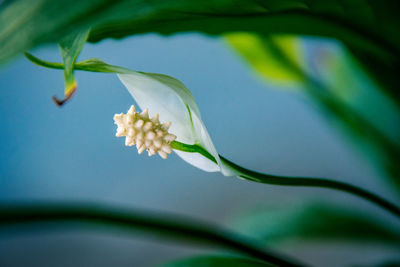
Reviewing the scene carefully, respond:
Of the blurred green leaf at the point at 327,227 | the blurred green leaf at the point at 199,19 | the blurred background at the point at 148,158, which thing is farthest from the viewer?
the blurred background at the point at 148,158

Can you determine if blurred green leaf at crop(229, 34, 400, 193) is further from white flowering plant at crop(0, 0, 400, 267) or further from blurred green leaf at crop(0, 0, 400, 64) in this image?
blurred green leaf at crop(0, 0, 400, 64)

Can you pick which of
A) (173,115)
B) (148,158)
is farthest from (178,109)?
(148,158)

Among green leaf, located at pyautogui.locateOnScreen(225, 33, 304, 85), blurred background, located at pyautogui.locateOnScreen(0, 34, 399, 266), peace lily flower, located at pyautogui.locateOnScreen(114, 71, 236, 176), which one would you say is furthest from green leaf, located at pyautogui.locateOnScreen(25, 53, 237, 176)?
blurred background, located at pyautogui.locateOnScreen(0, 34, 399, 266)

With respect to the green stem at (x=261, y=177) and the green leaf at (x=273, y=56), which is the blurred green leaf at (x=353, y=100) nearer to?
the green leaf at (x=273, y=56)

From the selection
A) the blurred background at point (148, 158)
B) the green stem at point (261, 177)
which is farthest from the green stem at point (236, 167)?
the blurred background at point (148, 158)

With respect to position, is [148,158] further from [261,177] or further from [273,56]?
[261,177]

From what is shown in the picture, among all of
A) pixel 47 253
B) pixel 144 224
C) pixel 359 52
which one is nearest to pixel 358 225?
pixel 359 52
